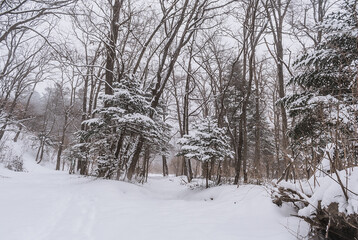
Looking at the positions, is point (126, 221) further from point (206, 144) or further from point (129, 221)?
point (206, 144)

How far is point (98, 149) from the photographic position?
634cm

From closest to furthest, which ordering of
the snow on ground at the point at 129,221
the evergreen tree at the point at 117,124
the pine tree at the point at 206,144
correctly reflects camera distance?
1. the snow on ground at the point at 129,221
2. the evergreen tree at the point at 117,124
3. the pine tree at the point at 206,144

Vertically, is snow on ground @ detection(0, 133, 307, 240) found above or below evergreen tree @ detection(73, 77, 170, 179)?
below

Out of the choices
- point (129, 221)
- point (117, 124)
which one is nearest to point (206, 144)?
point (117, 124)

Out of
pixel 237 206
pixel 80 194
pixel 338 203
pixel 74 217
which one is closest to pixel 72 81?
pixel 80 194

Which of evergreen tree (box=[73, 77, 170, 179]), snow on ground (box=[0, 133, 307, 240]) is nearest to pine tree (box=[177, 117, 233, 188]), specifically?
evergreen tree (box=[73, 77, 170, 179])

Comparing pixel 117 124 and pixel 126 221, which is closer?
pixel 126 221

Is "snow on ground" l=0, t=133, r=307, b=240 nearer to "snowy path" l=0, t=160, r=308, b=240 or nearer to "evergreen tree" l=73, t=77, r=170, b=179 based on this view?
"snowy path" l=0, t=160, r=308, b=240

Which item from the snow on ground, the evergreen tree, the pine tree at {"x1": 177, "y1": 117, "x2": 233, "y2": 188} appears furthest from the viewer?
the pine tree at {"x1": 177, "y1": 117, "x2": 233, "y2": 188}

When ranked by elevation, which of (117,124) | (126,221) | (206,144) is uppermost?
(117,124)

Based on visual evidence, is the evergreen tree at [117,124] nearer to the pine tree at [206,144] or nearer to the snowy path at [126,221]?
the pine tree at [206,144]

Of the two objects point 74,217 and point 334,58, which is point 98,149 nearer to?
point 74,217

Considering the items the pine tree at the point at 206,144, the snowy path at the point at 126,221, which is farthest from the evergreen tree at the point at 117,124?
the snowy path at the point at 126,221

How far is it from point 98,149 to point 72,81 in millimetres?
12424
